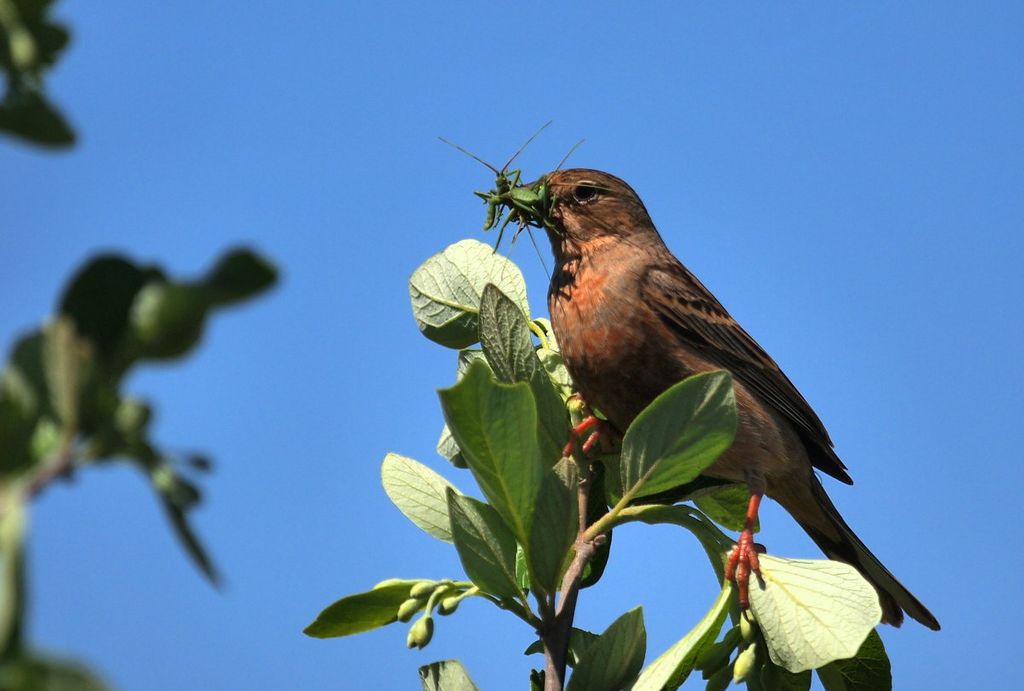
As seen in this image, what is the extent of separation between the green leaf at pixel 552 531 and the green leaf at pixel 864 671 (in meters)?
1.13

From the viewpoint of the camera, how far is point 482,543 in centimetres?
324

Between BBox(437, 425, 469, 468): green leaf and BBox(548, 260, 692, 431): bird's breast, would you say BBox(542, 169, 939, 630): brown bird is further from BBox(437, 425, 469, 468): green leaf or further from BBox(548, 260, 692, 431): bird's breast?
BBox(437, 425, 469, 468): green leaf

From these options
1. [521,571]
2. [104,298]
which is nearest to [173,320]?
[104,298]

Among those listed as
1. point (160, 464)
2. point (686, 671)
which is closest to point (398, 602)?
point (686, 671)

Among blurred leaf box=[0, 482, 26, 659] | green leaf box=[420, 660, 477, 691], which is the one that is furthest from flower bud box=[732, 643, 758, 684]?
blurred leaf box=[0, 482, 26, 659]

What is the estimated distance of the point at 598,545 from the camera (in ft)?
11.9

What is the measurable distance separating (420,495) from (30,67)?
8.38 ft

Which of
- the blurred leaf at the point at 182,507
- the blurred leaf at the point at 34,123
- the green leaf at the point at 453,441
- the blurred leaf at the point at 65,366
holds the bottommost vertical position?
the blurred leaf at the point at 182,507

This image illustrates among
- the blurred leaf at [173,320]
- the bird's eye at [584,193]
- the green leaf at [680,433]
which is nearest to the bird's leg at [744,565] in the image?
the green leaf at [680,433]

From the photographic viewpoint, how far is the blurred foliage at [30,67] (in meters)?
1.29

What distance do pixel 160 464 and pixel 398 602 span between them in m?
2.37

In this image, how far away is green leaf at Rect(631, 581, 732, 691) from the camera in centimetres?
313

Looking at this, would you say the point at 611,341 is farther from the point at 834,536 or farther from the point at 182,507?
the point at 182,507

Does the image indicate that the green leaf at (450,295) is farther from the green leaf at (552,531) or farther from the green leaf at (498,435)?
the green leaf at (498,435)
